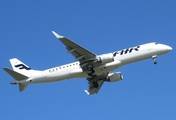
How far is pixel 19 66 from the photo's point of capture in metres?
75.1

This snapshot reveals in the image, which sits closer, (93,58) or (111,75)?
(93,58)

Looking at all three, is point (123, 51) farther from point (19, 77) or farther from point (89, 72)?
point (19, 77)

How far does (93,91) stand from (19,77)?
1472 centimetres

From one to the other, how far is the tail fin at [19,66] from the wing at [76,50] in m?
10.7

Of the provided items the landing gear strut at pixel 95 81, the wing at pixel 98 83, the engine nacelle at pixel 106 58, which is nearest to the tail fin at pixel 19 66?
A: the wing at pixel 98 83

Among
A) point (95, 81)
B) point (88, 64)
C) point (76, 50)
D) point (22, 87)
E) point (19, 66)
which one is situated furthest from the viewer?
point (19, 66)

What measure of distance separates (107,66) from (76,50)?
554 cm

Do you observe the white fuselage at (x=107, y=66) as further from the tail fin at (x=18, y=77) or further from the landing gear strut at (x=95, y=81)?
the landing gear strut at (x=95, y=81)

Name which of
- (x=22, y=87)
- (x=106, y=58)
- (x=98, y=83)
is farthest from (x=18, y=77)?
(x=98, y=83)

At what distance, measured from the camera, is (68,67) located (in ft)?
228

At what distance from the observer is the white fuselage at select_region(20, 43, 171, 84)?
67.2 metres

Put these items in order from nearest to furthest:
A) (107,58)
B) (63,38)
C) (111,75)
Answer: (63,38) → (107,58) → (111,75)

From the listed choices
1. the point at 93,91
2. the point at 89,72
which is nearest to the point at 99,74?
the point at 89,72

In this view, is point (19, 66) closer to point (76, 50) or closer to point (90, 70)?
point (76, 50)
